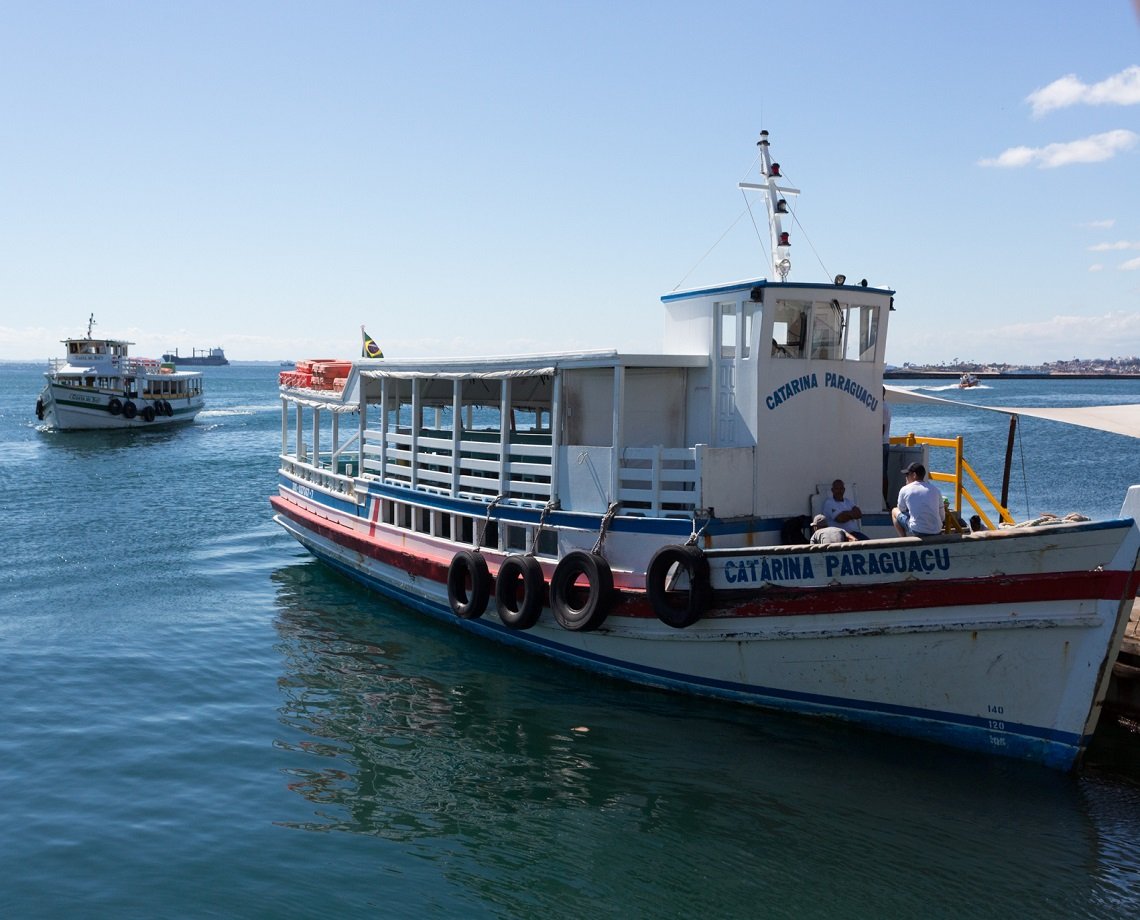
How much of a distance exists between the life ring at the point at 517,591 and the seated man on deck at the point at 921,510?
432 cm

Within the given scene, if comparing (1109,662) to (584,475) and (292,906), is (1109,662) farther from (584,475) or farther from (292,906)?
(292,906)

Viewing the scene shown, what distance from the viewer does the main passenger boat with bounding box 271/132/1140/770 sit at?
30.1 ft

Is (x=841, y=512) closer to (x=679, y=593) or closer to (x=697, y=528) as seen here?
(x=697, y=528)

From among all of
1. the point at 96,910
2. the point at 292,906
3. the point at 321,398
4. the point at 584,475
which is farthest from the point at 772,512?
the point at 321,398

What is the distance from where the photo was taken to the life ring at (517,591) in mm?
12086

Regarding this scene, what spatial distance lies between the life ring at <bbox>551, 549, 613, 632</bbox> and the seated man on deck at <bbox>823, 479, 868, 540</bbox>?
2593 mm

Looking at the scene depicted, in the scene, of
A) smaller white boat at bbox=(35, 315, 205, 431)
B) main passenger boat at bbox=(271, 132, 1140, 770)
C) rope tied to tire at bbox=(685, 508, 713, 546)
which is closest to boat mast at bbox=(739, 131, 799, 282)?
main passenger boat at bbox=(271, 132, 1140, 770)

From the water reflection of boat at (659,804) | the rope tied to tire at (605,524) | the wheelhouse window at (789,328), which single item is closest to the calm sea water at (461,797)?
the water reflection of boat at (659,804)

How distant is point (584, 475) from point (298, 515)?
8.57 meters

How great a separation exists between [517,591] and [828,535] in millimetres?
3982

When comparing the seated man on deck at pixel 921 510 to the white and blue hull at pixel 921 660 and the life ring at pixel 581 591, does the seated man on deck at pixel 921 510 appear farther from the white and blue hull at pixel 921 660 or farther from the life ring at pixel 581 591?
the life ring at pixel 581 591

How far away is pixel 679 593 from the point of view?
10891 mm

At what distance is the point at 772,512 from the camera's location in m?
11.6

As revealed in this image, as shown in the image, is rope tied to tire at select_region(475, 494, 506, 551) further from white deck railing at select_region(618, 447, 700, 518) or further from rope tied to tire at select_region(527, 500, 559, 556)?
white deck railing at select_region(618, 447, 700, 518)
